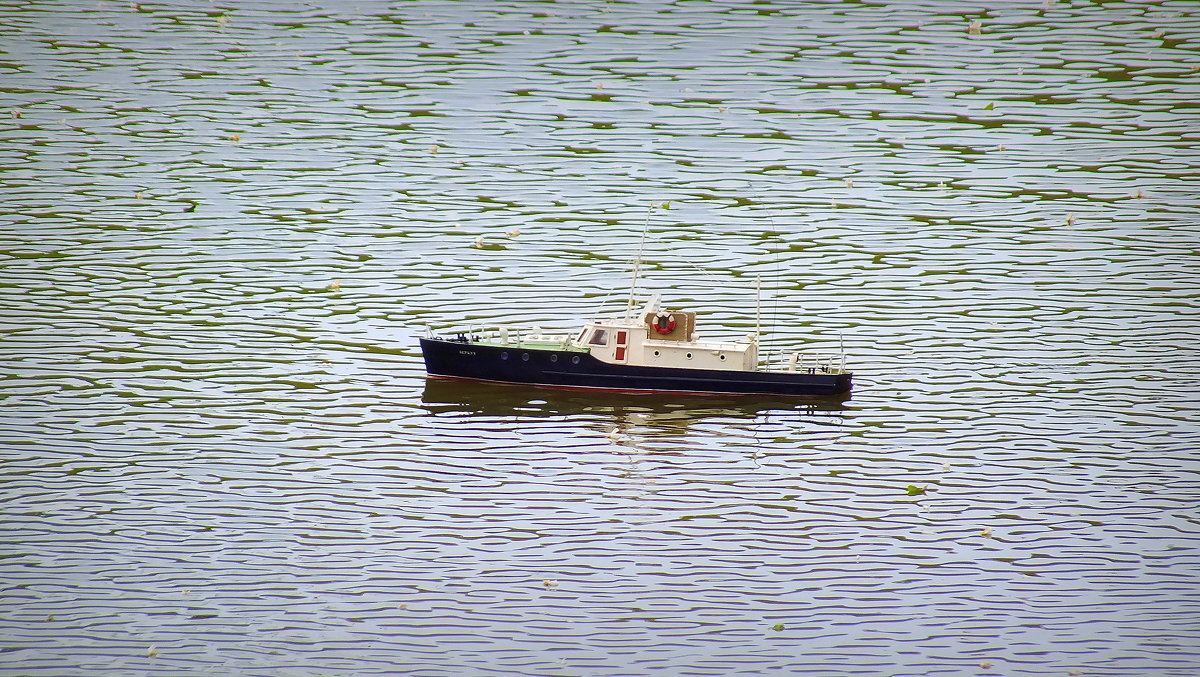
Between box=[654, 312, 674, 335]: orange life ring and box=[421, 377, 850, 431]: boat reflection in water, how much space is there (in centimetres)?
215

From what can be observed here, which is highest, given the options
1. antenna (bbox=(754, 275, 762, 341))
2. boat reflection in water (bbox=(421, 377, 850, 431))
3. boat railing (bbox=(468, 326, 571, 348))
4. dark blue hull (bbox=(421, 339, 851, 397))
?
antenna (bbox=(754, 275, 762, 341))

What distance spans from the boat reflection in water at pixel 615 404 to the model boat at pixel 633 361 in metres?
0.29

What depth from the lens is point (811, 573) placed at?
37.1 m

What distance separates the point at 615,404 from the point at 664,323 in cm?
313

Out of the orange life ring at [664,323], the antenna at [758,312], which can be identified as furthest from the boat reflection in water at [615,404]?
the antenna at [758,312]

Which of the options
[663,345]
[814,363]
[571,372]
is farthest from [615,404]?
[814,363]

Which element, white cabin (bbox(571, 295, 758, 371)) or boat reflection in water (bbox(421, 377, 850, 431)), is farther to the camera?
white cabin (bbox(571, 295, 758, 371))

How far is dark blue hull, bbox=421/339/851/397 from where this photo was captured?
5122cm

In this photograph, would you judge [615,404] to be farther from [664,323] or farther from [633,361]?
[664,323]

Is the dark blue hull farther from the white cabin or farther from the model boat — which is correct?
the white cabin

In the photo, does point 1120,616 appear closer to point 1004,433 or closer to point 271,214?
point 1004,433

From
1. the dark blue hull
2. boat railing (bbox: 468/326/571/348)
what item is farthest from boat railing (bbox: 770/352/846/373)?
boat railing (bbox: 468/326/571/348)

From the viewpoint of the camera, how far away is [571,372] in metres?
51.6

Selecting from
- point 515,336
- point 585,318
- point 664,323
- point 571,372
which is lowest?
point 571,372
